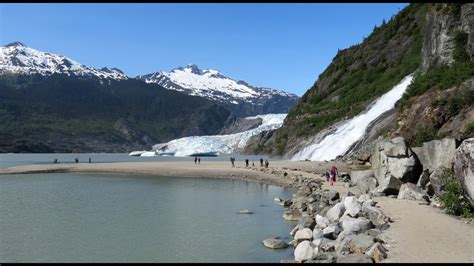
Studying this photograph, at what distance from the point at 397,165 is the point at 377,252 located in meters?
16.2

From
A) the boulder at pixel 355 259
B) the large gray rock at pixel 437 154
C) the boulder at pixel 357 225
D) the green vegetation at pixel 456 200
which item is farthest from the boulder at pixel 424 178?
the boulder at pixel 355 259

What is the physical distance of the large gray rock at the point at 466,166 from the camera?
768 inches

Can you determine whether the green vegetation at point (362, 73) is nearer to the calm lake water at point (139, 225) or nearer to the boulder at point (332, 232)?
the calm lake water at point (139, 225)

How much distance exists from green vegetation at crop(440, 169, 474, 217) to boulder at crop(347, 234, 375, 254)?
7.07 meters

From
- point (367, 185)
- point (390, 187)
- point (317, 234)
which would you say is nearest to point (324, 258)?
point (317, 234)

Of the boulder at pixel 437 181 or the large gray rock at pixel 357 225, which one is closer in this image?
the large gray rock at pixel 357 225

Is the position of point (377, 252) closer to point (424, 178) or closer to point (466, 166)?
point (466, 166)

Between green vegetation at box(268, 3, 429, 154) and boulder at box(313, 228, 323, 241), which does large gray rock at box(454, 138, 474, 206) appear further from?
green vegetation at box(268, 3, 429, 154)

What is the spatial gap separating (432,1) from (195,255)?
2536 inches

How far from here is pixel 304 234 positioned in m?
21.5

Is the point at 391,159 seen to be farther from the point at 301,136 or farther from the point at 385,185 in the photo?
the point at 301,136

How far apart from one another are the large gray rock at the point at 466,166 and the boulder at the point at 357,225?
16.1ft

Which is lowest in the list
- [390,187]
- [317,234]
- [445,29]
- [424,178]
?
[317,234]

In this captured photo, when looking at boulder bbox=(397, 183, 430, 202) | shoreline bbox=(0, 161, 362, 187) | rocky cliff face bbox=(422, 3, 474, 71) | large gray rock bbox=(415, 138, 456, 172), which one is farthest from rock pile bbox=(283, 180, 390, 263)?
rocky cliff face bbox=(422, 3, 474, 71)
